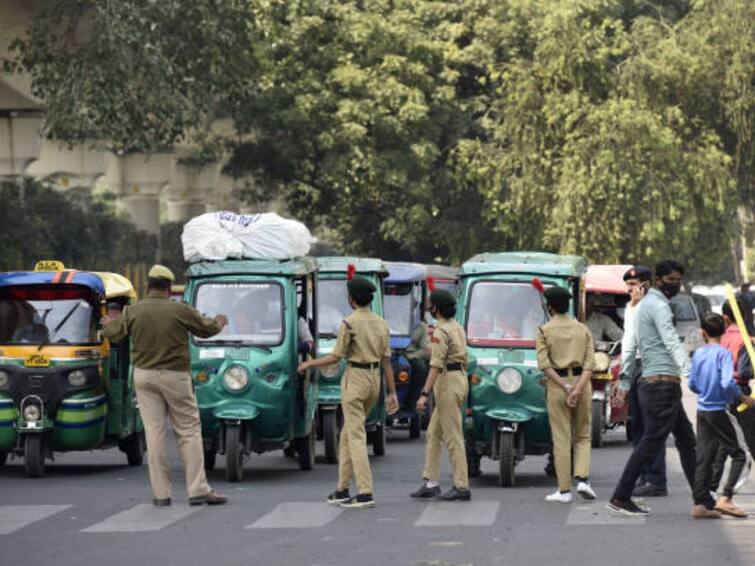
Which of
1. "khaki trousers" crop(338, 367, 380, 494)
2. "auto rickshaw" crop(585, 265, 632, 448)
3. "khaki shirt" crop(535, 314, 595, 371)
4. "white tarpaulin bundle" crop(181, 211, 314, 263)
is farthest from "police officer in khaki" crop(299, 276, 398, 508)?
"auto rickshaw" crop(585, 265, 632, 448)

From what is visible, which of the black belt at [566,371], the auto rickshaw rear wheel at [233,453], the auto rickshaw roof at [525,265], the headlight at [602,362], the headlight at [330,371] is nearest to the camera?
the black belt at [566,371]

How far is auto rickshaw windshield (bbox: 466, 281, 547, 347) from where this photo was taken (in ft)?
62.2

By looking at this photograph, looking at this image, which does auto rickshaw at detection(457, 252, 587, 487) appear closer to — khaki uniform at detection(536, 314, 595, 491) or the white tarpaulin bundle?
khaki uniform at detection(536, 314, 595, 491)

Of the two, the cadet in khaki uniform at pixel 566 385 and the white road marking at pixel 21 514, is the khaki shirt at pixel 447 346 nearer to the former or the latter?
the cadet in khaki uniform at pixel 566 385

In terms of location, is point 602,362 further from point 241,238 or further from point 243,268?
point 243,268

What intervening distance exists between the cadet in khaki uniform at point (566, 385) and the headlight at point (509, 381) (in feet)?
5.96

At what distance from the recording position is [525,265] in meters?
19.7

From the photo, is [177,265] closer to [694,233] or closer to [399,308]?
[694,233]

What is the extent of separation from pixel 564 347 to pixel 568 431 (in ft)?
2.21

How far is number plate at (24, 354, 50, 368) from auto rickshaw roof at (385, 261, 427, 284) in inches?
284

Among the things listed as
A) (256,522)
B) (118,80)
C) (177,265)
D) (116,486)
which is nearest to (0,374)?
(116,486)

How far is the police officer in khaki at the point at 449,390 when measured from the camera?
16094mm

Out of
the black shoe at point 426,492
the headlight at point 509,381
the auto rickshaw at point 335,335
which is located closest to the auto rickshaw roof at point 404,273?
the auto rickshaw at point 335,335

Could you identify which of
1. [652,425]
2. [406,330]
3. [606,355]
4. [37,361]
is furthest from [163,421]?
[406,330]
